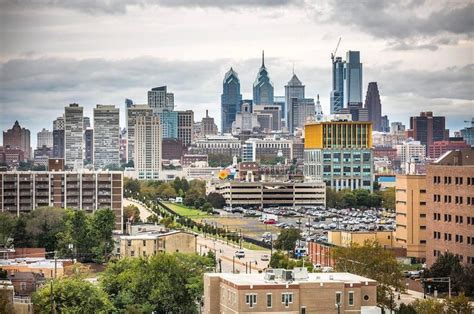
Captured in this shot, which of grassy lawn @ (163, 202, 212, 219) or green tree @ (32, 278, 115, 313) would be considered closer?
green tree @ (32, 278, 115, 313)

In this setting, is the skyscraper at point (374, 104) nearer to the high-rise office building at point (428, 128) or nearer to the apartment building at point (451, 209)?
the high-rise office building at point (428, 128)

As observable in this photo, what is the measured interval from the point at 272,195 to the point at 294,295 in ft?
169

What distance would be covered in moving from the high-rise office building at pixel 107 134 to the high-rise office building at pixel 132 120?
1.29m

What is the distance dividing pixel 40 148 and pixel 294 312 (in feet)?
350

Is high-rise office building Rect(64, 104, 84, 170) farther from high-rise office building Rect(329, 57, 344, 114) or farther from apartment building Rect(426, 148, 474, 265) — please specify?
apartment building Rect(426, 148, 474, 265)

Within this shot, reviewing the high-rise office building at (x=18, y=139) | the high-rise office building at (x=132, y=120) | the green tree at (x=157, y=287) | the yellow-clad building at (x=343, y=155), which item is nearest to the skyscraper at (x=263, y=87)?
the high-rise office building at (x=132, y=120)

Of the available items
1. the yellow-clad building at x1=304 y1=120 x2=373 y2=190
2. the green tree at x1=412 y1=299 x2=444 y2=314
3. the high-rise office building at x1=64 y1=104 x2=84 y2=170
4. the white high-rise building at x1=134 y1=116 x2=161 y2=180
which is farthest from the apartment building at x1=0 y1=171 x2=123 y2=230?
the high-rise office building at x1=64 y1=104 x2=84 y2=170

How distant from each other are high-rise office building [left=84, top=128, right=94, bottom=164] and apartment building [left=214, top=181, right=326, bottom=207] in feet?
205

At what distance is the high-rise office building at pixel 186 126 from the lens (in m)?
160

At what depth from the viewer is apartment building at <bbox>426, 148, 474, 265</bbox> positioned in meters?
31.7

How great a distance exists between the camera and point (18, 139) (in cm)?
11031

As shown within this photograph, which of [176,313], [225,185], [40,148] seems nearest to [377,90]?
[40,148]

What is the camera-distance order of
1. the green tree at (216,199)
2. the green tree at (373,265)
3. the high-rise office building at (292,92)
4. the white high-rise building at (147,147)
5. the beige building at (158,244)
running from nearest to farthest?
1. the green tree at (373,265)
2. the beige building at (158,244)
3. the green tree at (216,199)
4. the white high-rise building at (147,147)
5. the high-rise office building at (292,92)

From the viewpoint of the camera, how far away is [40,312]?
2264 cm
